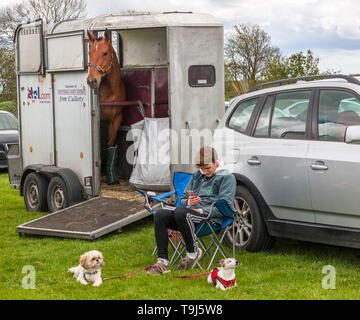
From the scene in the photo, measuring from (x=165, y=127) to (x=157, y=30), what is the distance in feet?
6.63

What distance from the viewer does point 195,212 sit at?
6.65m

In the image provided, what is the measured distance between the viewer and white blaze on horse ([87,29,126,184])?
395 inches

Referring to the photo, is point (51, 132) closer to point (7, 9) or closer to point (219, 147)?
point (219, 147)

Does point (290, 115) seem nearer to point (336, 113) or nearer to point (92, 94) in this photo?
point (336, 113)

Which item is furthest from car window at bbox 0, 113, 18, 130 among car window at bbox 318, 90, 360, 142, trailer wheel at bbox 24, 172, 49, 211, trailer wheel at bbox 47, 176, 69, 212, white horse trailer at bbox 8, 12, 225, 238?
car window at bbox 318, 90, 360, 142

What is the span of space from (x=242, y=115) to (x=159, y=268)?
2.22 meters

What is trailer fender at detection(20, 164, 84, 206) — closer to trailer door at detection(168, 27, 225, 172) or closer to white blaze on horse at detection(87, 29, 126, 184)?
white blaze on horse at detection(87, 29, 126, 184)

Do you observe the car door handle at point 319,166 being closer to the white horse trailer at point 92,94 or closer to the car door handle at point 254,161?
the car door handle at point 254,161

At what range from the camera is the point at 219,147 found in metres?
7.81

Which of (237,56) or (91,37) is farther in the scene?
(237,56)

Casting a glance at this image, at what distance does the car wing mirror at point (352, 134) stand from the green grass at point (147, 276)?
1.31m

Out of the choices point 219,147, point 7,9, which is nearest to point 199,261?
point 219,147

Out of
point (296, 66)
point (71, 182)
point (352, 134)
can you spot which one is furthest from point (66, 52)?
point (296, 66)

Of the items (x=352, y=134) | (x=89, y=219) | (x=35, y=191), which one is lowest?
(x=89, y=219)
